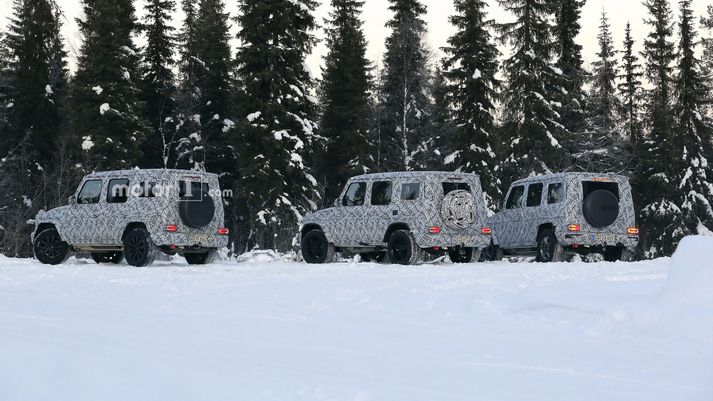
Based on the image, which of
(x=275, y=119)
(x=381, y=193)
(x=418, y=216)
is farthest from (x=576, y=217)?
(x=275, y=119)

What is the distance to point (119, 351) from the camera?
7.29 meters

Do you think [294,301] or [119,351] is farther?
[294,301]

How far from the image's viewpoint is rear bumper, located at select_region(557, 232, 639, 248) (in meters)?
17.2

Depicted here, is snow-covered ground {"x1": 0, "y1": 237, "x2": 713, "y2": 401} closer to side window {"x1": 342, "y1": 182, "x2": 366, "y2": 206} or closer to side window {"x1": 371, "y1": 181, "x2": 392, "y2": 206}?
side window {"x1": 371, "y1": 181, "x2": 392, "y2": 206}

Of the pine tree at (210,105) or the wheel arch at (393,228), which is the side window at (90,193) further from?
the pine tree at (210,105)

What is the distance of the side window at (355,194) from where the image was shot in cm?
1764

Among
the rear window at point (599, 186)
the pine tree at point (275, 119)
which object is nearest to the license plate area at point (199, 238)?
the rear window at point (599, 186)

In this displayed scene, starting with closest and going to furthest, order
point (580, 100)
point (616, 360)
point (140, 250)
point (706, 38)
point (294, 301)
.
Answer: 1. point (616, 360)
2. point (294, 301)
3. point (140, 250)
4. point (580, 100)
5. point (706, 38)

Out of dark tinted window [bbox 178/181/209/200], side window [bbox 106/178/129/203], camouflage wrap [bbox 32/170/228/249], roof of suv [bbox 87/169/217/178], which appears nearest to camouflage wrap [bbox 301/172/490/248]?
camouflage wrap [bbox 32/170/228/249]

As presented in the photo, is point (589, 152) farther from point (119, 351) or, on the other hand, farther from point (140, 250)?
point (119, 351)

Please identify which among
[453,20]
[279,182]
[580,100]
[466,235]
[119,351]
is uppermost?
[453,20]

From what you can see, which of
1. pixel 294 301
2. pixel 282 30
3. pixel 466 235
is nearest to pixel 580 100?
pixel 282 30

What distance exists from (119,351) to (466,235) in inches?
411

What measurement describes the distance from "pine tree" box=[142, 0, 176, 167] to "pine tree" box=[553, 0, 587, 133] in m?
19.5
